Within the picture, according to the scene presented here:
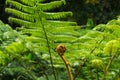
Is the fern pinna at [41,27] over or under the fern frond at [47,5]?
under

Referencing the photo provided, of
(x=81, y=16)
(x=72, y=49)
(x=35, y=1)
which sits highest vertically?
(x=35, y=1)

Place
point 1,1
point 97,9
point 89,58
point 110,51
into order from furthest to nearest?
point 97,9, point 1,1, point 89,58, point 110,51

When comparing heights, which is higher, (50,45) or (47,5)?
(47,5)

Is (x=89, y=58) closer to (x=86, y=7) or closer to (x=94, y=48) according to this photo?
(x=94, y=48)

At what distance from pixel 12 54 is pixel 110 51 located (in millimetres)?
379

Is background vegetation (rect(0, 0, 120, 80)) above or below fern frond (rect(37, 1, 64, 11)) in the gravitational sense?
below

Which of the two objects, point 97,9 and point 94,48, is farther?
point 97,9

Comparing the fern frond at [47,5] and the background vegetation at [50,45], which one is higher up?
the fern frond at [47,5]

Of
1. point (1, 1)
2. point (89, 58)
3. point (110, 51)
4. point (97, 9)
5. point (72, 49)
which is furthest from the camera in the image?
point (97, 9)

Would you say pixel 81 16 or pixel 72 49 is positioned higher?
pixel 72 49

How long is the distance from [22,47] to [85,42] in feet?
1.06

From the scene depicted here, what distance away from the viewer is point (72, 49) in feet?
5.67

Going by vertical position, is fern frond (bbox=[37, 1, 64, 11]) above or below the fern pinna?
above

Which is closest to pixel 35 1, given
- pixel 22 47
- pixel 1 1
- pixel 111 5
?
pixel 22 47
